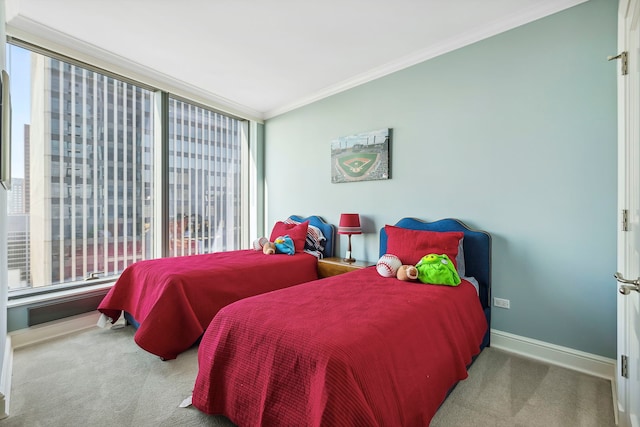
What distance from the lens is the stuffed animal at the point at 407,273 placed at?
2.18 m

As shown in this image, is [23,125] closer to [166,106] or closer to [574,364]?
[166,106]

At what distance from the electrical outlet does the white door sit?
848mm

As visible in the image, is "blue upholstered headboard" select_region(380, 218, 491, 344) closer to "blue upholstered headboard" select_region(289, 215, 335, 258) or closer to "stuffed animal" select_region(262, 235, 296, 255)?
"blue upholstered headboard" select_region(289, 215, 335, 258)

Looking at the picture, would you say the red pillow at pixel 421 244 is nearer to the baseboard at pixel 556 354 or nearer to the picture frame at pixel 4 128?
the baseboard at pixel 556 354

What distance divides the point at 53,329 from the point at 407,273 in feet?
10.3

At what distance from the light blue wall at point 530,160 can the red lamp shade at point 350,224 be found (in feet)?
0.91

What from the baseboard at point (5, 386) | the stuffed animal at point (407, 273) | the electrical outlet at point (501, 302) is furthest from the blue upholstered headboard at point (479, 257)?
the baseboard at point (5, 386)

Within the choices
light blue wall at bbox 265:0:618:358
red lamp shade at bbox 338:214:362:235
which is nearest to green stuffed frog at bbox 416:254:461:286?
light blue wall at bbox 265:0:618:358

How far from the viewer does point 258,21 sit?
243 cm

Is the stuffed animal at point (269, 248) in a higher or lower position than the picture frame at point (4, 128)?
lower

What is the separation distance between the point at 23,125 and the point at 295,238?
9.12 feet

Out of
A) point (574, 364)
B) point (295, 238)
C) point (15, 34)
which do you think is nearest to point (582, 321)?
point (574, 364)

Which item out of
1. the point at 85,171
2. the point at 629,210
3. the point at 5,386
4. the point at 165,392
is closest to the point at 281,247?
the point at 165,392

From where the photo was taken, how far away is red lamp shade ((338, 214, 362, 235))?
127 inches
